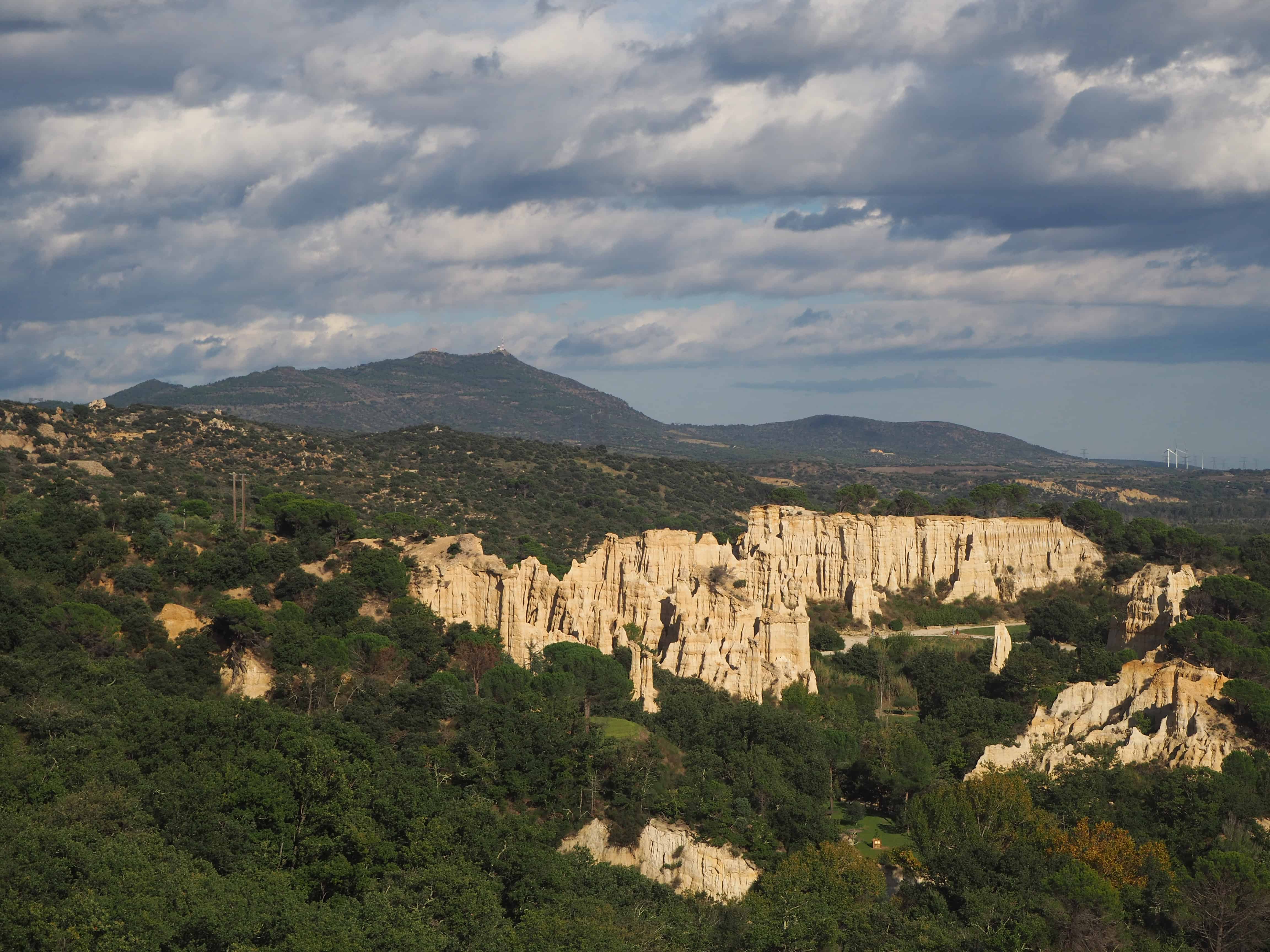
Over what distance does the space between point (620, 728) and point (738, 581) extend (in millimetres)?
23352

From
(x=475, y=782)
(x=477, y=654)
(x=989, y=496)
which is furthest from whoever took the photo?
(x=989, y=496)

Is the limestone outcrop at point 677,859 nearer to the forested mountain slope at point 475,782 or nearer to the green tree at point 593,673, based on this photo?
the forested mountain slope at point 475,782

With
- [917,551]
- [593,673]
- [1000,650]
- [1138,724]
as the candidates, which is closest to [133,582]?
[593,673]

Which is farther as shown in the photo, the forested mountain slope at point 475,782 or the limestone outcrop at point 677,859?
the limestone outcrop at point 677,859

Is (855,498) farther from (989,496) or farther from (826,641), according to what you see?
(826,641)

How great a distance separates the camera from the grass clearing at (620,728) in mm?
40344

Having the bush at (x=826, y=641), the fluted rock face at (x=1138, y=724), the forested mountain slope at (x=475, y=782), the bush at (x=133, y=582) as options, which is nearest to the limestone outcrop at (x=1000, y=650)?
the forested mountain slope at (x=475, y=782)

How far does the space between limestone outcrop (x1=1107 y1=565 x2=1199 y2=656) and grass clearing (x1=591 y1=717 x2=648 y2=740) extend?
2556 centimetres

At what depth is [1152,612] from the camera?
5959 centimetres

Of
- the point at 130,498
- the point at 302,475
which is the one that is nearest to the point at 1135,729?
the point at 130,498

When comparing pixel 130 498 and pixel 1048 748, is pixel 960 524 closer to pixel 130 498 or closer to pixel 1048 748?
pixel 1048 748

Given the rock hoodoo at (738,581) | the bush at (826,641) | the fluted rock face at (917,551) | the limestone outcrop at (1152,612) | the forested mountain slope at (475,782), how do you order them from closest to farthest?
1. the forested mountain slope at (475,782)
2. the rock hoodoo at (738,581)
3. the limestone outcrop at (1152,612)
4. the bush at (826,641)
5. the fluted rock face at (917,551)

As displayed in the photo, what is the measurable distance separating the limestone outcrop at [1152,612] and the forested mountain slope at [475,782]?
1.53 meters

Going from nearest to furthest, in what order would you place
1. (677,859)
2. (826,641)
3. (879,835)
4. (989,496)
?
(677,859) → (879,835) → (826,641) → (989,496)
